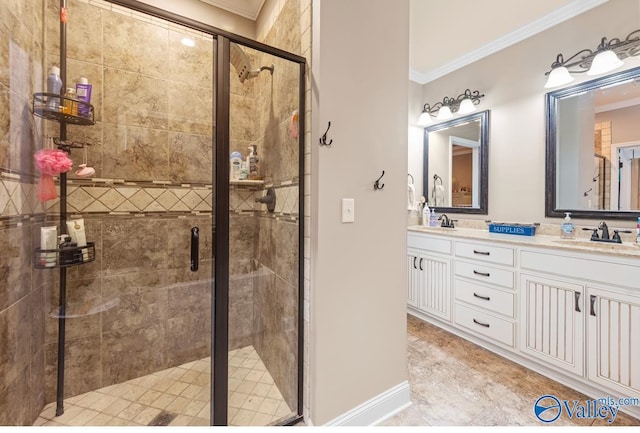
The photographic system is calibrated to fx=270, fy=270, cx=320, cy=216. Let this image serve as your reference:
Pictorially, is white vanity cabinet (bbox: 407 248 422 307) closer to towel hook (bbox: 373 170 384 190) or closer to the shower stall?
towel hook (bbox: 373 170 384 190)

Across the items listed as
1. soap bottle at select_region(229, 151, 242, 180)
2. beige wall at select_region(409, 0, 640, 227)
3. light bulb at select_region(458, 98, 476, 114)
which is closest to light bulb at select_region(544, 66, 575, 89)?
beige wall at select_region(409, 0, 640, 227)

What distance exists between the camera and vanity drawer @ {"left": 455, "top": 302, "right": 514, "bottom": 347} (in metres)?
2.05

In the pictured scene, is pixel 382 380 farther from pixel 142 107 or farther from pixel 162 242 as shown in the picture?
pixel 142 107

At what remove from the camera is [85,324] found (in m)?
1.69

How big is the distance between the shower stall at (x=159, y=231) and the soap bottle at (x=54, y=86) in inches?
1.7

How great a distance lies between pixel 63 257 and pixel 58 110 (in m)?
0.80

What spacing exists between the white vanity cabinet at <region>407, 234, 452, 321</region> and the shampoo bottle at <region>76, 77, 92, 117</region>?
2.74 meters

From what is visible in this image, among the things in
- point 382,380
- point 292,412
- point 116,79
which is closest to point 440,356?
point 382,380

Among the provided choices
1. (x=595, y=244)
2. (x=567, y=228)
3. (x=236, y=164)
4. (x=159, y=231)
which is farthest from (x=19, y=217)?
(x=567, y=228)

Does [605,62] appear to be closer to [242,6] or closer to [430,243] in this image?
[430,243]

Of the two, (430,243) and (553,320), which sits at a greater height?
(430,243)

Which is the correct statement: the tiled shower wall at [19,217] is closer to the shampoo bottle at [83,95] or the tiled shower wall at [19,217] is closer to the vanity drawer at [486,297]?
the shampoo bottle at [83,95]

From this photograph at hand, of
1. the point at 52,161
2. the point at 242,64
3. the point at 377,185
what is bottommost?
the point at 377,185

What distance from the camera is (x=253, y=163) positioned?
1.80 metres
